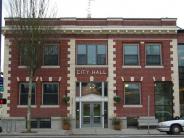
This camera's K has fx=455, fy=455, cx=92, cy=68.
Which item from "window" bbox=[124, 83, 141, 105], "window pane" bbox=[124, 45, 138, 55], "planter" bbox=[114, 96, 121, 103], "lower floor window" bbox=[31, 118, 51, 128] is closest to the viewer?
"planter" bbox=[114, 96, 121, 103]

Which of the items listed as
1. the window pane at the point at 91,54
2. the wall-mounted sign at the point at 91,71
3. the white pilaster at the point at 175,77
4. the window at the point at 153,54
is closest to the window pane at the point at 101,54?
the window pane at the point at 91,54

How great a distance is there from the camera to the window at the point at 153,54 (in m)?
41.5

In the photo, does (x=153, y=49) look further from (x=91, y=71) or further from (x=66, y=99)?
(x=66, y=99)

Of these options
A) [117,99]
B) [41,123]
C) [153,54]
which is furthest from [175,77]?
[41,123]

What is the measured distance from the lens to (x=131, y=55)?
41.6 m

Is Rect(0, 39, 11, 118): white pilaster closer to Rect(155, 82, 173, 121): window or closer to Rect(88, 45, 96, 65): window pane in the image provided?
Rect(88, 45, 96, 65): window pane

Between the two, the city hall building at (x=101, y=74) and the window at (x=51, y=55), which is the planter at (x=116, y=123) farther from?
the window at (x=51, y=55)

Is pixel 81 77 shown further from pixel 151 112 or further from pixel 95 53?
pixel 151 112

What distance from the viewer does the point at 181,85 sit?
Answer: 42406 millimetres

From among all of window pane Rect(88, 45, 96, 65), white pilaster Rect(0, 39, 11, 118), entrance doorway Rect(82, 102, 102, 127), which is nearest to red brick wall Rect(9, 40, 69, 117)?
white pilaster Rect(0, 39, 11, 118)

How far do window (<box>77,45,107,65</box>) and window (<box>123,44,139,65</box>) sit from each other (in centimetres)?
189

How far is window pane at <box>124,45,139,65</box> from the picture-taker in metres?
41.5

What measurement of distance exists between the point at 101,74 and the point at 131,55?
3.27m

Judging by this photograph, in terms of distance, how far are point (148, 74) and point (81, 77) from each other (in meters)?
6.08
